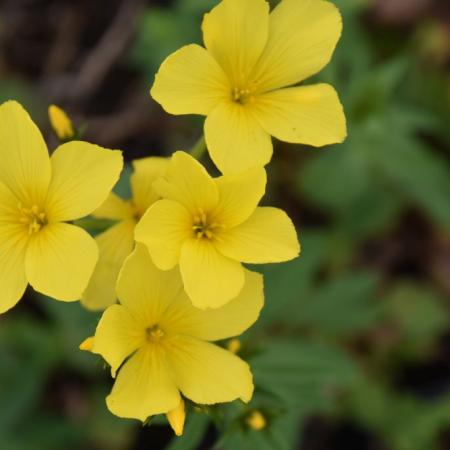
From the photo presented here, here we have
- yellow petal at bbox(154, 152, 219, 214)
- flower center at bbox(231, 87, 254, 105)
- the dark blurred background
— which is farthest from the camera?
the dark blurred background

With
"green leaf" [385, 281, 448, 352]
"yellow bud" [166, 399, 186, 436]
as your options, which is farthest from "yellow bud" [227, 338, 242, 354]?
"green leaf" [385, 281, 448, 352]

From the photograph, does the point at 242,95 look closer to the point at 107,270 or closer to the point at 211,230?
the point at 211,230

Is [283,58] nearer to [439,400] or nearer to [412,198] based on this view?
[412,198]

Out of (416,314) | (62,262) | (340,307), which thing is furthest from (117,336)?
(416,314)

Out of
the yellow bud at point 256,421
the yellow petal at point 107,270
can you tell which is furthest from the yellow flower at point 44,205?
the yellow bud at point 256,421

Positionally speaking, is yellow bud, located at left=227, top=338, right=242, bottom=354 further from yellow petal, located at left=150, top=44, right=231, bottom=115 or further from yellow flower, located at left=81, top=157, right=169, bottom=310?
yellow petal, located at left=150, top=44, right=231, bottom=115

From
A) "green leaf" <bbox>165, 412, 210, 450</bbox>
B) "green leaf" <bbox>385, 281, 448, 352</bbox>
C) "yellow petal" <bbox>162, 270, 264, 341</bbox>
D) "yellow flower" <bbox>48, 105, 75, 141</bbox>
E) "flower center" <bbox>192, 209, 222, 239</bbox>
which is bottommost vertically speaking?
"green leaf" <bbox>385, 281, 448, 352</bbox>
